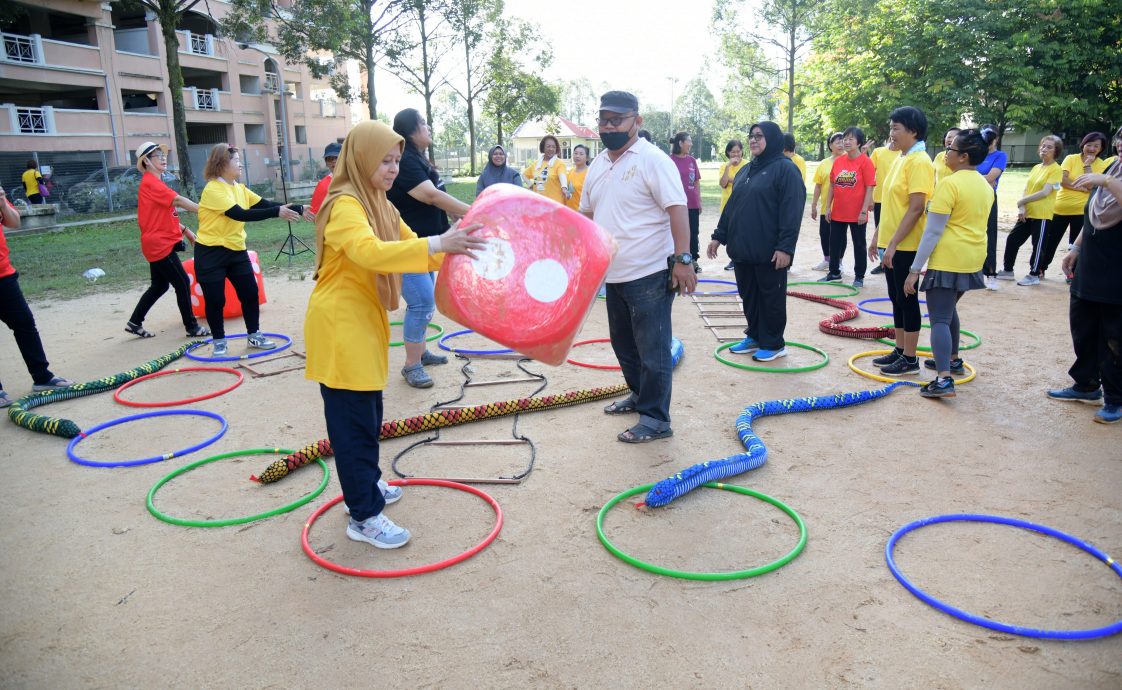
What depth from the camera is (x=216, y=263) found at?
6648 mm

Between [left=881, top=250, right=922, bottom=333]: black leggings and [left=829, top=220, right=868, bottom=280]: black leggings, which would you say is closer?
[left=881, top=250, right=922, bottom=333]: black leggings

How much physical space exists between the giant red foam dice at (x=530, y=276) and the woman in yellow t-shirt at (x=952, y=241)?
3085 millimetres

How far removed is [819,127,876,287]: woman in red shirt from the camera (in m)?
9.37

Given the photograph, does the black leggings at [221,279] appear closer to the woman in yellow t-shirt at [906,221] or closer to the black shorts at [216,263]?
the black shorts at [216,263]

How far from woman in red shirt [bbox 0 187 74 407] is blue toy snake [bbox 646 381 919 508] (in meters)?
5.29

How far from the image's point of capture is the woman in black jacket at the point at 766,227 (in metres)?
6.11

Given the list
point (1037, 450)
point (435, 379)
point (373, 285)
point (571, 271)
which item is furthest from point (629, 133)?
point (1037, 450)

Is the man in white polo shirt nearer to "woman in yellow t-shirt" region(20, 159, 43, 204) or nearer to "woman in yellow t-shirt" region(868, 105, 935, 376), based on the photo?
"woman in yellow t-shirt" region(868, 105, 935, 376)

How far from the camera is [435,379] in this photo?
20.2 ft

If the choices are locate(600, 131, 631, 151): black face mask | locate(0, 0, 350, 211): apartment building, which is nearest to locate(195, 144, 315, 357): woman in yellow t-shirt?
locate(600, 131, 631, 151): black face mask

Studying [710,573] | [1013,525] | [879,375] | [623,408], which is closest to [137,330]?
[623,408]

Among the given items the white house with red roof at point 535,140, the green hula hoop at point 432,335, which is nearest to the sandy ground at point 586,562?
the green hula hoop at point 432,335

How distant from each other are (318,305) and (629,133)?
2310mm

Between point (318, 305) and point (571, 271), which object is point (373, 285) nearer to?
point (318, 305)
